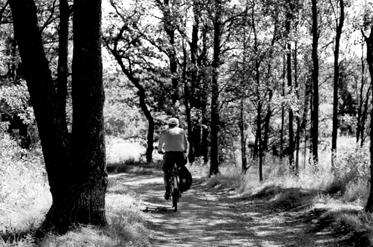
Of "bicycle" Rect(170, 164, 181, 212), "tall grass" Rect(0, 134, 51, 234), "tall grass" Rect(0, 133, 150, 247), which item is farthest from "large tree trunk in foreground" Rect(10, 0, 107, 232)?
"bicycle" Rect(170, 164, 181, 212)

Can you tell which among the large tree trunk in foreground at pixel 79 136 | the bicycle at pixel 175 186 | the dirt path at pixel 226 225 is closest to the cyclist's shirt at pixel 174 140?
the bicycle at pixel 175 186

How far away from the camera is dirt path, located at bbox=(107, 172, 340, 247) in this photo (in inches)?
330

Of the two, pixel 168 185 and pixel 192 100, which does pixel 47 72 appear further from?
pixel 192 100

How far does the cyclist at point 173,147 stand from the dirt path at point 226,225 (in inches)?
42.8

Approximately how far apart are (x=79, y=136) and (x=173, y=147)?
4.21 meters

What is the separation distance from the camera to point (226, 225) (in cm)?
991

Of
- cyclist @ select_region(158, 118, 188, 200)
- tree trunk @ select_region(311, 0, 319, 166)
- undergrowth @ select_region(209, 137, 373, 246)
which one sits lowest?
undergrowth @ select_region(209, 137, 373, 246)

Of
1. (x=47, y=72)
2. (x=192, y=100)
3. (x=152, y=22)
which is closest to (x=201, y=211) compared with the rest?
(x=47, y=72)

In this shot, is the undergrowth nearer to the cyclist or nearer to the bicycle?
the bicycle

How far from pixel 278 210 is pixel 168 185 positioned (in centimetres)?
289

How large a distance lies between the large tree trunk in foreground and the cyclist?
3.89m

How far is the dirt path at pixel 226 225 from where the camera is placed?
839cm

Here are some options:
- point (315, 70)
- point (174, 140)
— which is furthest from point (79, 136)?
point (315, 70)

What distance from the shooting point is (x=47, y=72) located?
6.70 m
